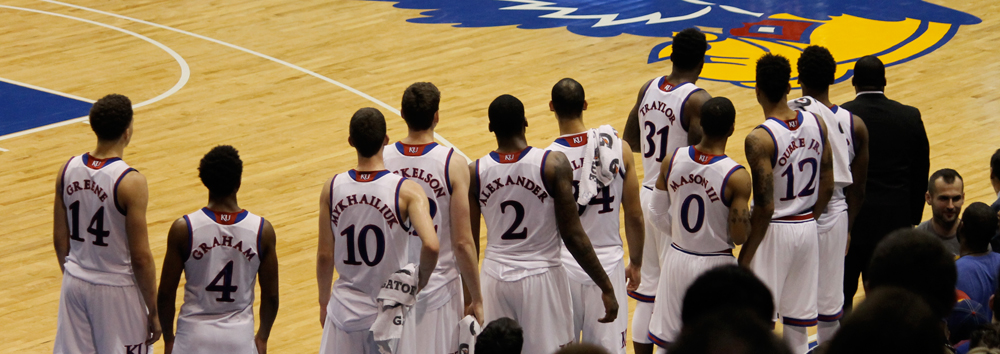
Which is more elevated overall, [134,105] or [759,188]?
[759,188]

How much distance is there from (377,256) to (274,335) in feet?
8.29

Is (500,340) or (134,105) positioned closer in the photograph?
(500,340)

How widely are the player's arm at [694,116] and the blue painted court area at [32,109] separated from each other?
812 cm

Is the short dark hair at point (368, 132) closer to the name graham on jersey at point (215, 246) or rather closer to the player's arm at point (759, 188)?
the name graham on jersey at point (215, 246)

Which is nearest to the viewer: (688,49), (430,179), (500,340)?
(500,340)

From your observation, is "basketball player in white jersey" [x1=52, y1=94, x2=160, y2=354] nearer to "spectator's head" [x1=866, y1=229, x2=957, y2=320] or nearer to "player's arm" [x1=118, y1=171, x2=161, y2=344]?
"player's arm" [x1=118, y1=171, x2=161, y2=344]

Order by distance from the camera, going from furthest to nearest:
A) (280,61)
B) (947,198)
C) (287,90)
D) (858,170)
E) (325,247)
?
(280,61) → (287,90) → (947,198) → (858,170) → (325,247)

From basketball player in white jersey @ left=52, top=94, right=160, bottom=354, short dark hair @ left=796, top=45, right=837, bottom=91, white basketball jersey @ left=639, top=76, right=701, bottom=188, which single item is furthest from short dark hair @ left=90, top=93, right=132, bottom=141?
short dark hair @ left=796, top=45, right=837, bottom=91

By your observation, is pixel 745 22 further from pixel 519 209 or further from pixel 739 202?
pixel 519 209

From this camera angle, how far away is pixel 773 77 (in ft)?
18.2

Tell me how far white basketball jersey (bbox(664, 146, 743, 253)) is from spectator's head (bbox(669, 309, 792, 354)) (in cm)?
314

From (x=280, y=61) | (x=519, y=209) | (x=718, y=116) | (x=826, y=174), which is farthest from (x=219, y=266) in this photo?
(x=280, y=61)

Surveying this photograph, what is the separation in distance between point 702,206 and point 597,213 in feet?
1.92

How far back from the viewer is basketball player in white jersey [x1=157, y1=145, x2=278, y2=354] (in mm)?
4781
